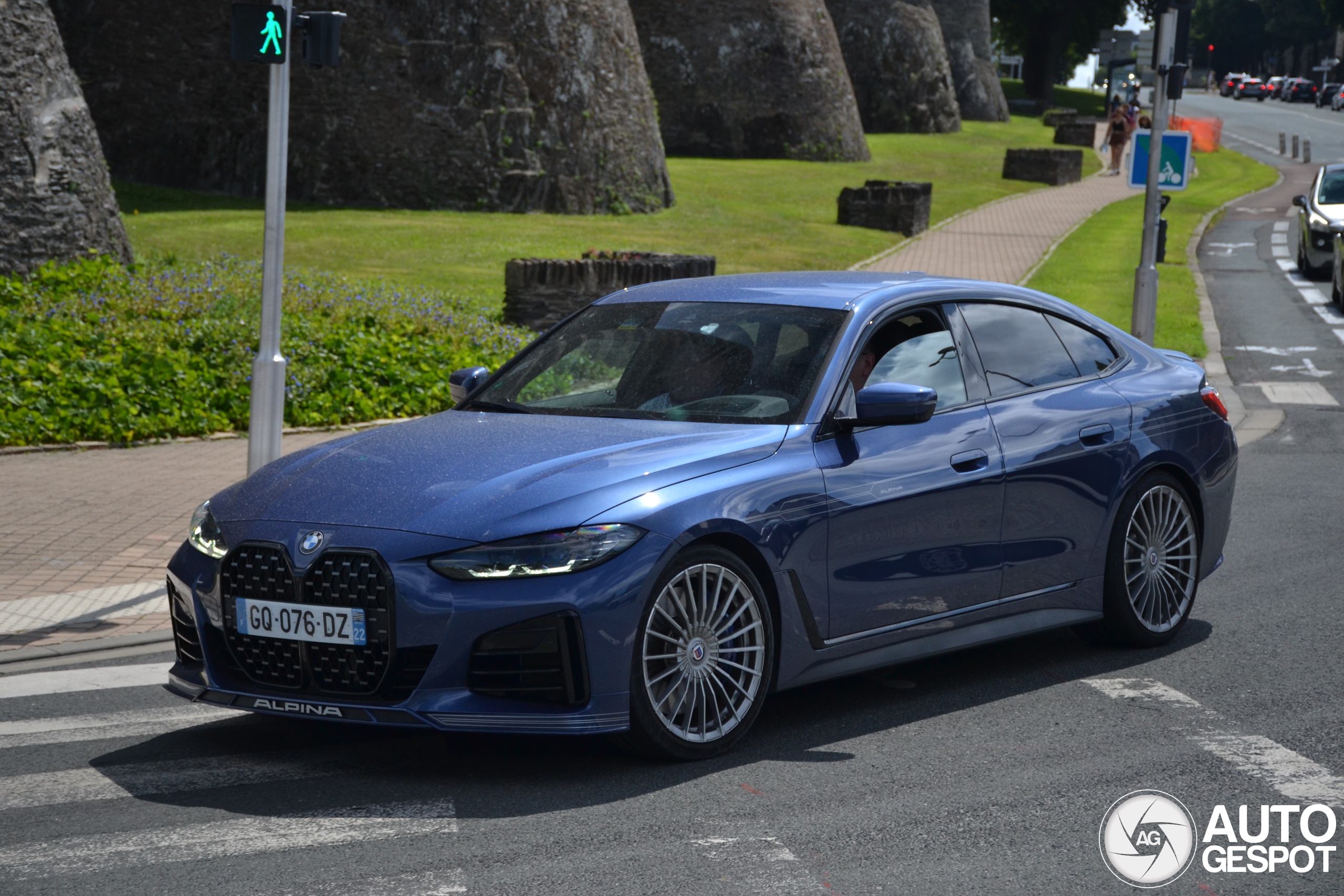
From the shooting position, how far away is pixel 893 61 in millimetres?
58469

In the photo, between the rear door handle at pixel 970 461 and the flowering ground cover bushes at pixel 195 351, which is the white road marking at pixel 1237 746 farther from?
the flowering ground cover bushes at pixel 195 351

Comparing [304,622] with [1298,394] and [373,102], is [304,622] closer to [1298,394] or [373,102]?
[1298,394]

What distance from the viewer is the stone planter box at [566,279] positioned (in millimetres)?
16547

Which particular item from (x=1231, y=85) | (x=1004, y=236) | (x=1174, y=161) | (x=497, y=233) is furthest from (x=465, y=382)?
(x=1231, y=85)

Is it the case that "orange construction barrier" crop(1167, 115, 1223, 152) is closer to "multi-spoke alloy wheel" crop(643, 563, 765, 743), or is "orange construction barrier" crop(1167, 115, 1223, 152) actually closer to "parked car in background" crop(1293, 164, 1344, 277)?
"parked car in background" crop(1293, 164, 1344, 277)

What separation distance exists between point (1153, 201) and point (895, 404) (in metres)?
15.9

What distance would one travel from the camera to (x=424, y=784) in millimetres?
5152

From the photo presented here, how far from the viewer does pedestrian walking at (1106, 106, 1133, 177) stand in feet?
162

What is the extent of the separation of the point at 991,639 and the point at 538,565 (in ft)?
7.16

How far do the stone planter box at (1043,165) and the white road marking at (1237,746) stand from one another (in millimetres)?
40663

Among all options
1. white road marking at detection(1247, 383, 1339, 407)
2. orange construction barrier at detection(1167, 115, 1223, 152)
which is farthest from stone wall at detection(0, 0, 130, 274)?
orange construction barrier at detection(1167, 115, 1223, 152)

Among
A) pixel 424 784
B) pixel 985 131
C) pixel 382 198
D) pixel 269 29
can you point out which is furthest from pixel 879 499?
pixel 985 131

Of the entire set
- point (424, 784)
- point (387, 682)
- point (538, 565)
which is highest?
point (538, 565)

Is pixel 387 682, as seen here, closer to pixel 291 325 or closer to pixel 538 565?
pixel 538 565
